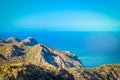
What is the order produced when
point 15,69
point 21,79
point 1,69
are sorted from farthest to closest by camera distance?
point 1,69 → point 15,69 → point 21,79

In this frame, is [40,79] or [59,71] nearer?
[40,79]

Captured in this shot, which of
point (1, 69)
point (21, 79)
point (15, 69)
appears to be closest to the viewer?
point (21, 79)

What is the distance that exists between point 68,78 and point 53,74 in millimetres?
8288

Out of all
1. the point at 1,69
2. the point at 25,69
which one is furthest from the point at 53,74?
the point at 1,69

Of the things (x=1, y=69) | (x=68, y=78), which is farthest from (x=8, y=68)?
(x=68, y=78)

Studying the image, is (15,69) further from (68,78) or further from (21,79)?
(68,78)

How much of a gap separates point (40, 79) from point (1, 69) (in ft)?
64.1

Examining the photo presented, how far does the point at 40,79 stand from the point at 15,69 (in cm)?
1127

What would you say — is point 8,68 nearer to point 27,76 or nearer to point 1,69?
point 1,69

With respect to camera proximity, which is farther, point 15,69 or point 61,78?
point 61,78

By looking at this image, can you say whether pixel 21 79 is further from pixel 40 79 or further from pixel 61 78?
pixel 61 78

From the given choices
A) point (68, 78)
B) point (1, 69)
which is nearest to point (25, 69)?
point (1, 69)

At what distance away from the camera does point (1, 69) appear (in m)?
124

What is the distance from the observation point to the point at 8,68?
4751 inches
